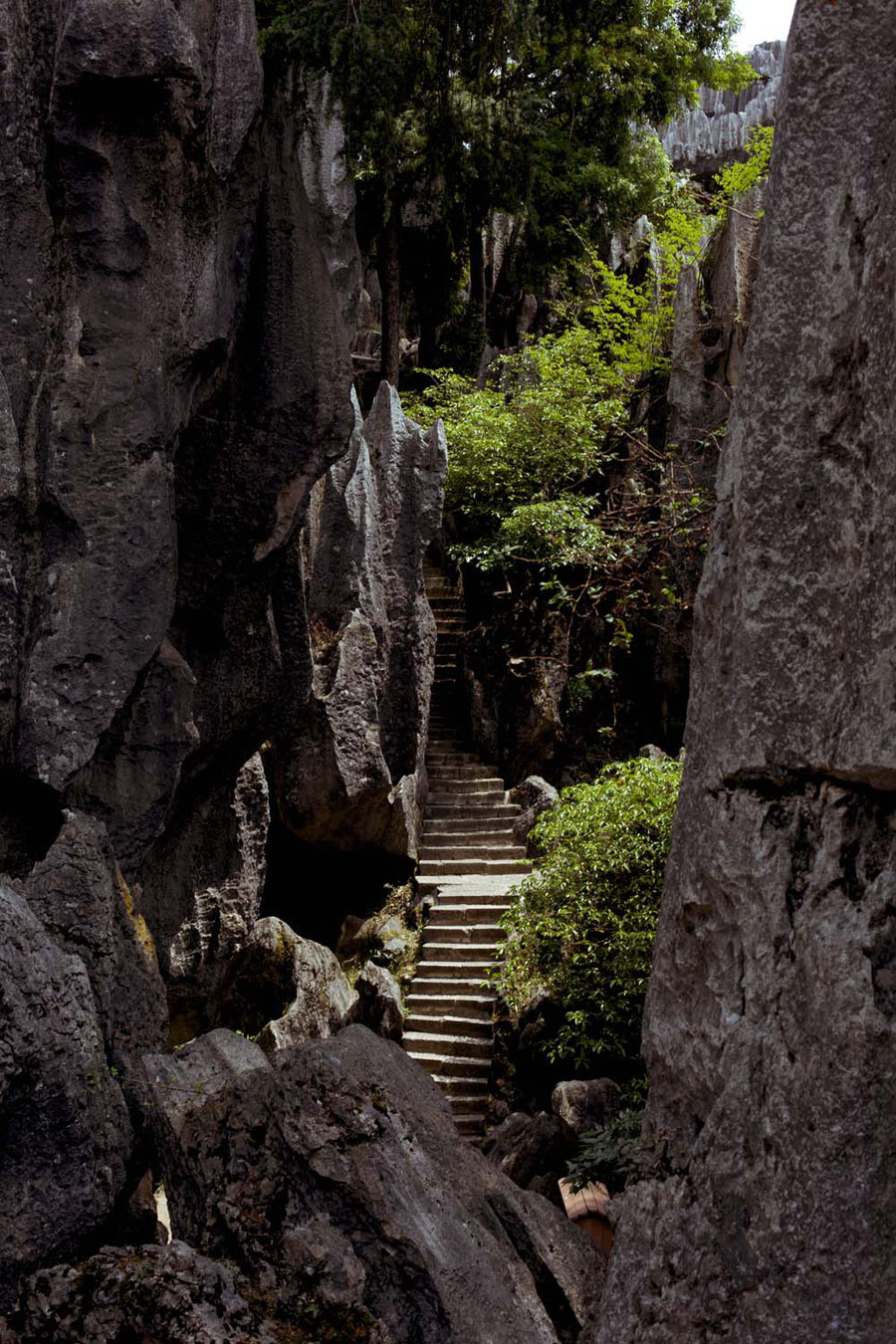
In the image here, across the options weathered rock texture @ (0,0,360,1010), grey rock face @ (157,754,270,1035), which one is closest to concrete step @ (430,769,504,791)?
grey rock face @ (157,754,270,1035)

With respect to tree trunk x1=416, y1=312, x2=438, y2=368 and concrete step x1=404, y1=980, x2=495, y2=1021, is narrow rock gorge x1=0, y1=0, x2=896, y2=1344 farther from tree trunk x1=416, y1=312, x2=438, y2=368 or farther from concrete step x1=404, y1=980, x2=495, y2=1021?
tree trunk x1=416, y1=312, x2=438, y2=368

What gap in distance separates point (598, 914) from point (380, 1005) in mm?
A: 3155

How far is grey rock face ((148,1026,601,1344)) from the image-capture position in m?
4.77

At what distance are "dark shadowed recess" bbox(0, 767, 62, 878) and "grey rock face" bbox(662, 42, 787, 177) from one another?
85.9 feet

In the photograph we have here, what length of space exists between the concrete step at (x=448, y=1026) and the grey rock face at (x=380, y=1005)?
0.16 m

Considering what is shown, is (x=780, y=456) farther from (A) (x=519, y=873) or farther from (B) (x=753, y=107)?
(B) (x=753, y=107)

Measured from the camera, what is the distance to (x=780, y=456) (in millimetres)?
3861

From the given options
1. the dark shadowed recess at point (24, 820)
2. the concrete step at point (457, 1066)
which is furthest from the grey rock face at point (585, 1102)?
the dark shadowed recess at point (24, 820)

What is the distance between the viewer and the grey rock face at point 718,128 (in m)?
28.6

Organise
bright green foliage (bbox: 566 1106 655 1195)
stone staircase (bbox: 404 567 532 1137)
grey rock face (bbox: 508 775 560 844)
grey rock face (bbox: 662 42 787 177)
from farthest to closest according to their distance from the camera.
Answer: grey rock face (bbox: 662 42 787 177), grey rock face (bbox: 508 775 560 844), stone staircase (bbox: 404 567 532 1137), bright green foliage (bbox: 566 1106 655 1195)

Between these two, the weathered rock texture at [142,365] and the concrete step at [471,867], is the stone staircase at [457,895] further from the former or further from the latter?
the weathered rock texture at [142,365]

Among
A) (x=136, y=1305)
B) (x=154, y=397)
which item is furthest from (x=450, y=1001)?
(x=136, y=1305)

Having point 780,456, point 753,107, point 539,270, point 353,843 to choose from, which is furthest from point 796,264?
point 753,107

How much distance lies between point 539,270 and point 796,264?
1652cm
